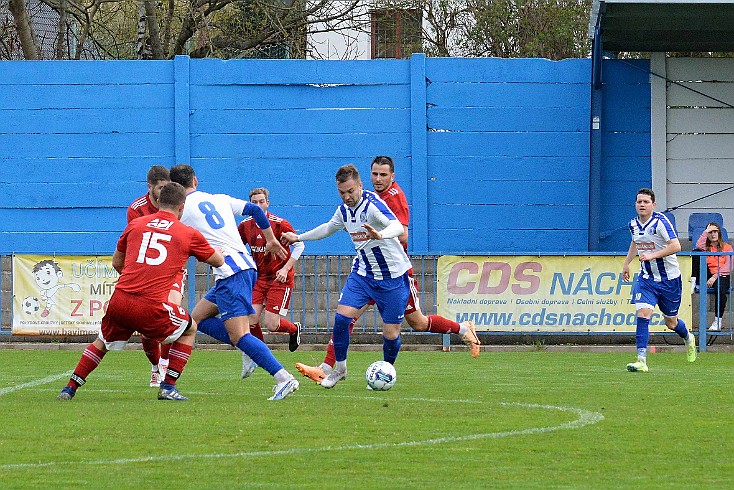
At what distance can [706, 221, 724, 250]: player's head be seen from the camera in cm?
1847

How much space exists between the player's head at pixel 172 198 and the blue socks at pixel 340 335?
6.81ft

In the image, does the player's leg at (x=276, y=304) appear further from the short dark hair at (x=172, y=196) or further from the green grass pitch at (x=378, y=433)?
the short dark hair at (x=172, y=196)

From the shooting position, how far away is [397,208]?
38.4 ft

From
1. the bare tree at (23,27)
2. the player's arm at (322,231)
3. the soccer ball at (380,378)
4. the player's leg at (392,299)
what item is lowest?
the soccer ball at (380,378)

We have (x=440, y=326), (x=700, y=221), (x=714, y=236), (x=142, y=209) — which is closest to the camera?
(x=142, y=209)

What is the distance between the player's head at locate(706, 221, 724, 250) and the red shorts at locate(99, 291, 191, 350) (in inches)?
423

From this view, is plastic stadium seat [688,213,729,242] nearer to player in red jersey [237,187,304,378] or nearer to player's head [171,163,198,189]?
player in red jersey [237,187,304,378]

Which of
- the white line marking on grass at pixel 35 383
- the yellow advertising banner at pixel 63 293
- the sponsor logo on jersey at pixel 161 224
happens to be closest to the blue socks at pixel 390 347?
the sponsor logo on jersey at pixel 161 224

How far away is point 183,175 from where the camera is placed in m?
10.2

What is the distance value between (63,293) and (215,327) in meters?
7.23

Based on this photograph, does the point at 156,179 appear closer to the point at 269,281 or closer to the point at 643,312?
the point at 269,281

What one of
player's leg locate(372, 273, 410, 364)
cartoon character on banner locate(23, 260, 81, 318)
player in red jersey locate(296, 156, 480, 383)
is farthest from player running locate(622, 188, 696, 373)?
cartoon character on banner locate(23, 260, 81, 318)

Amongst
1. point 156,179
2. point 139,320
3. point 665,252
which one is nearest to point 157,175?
point 156,179

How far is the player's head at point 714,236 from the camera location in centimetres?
1847
